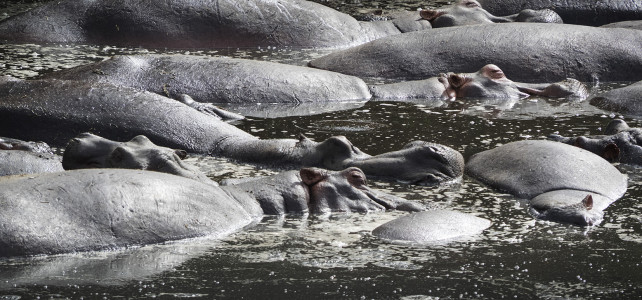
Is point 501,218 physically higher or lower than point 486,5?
lower

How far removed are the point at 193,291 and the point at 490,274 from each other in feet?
3.97

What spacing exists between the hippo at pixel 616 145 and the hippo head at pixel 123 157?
8.04ft

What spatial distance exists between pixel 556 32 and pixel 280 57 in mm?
2441

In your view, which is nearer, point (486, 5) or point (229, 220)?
point (229, 220)

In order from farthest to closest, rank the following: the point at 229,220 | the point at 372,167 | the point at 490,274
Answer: the point at 372,167 < the point at 229,220 < the point at 490,274

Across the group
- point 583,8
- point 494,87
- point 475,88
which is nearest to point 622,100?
point 494,87

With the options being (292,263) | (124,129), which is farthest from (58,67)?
(292,263)

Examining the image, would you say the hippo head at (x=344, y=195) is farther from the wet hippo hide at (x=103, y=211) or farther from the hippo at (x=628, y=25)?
the hippo at (x=628, y=25)

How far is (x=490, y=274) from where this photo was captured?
4.91 meters

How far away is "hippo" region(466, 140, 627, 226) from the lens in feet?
19.2

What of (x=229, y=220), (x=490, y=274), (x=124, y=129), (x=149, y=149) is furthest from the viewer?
(x=124, y=129)

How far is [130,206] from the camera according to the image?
519 centimetres

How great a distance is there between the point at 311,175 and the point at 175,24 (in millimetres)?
5598

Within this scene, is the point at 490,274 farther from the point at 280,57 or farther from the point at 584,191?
the point at 280,57
